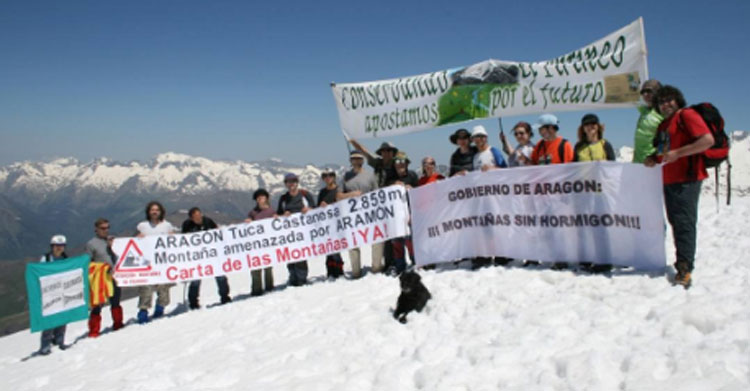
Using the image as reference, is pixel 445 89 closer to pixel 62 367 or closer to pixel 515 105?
pixel 515 105

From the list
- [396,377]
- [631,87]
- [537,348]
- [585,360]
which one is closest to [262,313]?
[396,377]

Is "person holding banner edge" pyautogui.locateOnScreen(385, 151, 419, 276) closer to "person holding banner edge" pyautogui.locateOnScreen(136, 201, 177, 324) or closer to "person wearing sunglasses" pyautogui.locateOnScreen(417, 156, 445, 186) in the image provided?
"person wearing sunglasses" pyautogui.locateOnScreen(417, 156, 445, 186)

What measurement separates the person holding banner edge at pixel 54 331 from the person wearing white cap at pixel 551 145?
956 centimetres

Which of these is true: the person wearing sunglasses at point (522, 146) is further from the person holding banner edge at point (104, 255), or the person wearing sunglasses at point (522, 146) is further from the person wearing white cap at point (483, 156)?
the person holding banner edge at point (104, 255)

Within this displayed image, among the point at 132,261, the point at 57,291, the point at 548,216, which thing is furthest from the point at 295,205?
the point at 548,216

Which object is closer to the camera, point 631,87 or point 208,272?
point 631,87

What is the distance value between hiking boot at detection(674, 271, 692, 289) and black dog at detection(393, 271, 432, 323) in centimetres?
303

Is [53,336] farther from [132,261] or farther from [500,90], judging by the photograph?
[500,90]

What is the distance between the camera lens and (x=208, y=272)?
9.89 meters

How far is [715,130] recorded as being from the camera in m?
5.07

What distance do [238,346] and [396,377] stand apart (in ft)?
9.43

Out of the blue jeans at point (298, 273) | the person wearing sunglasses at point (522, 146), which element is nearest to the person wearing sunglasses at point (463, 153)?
the person wearing sunglasses at point (522, 146)

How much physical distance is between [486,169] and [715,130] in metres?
3.17

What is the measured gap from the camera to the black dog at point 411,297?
20.0 feet
